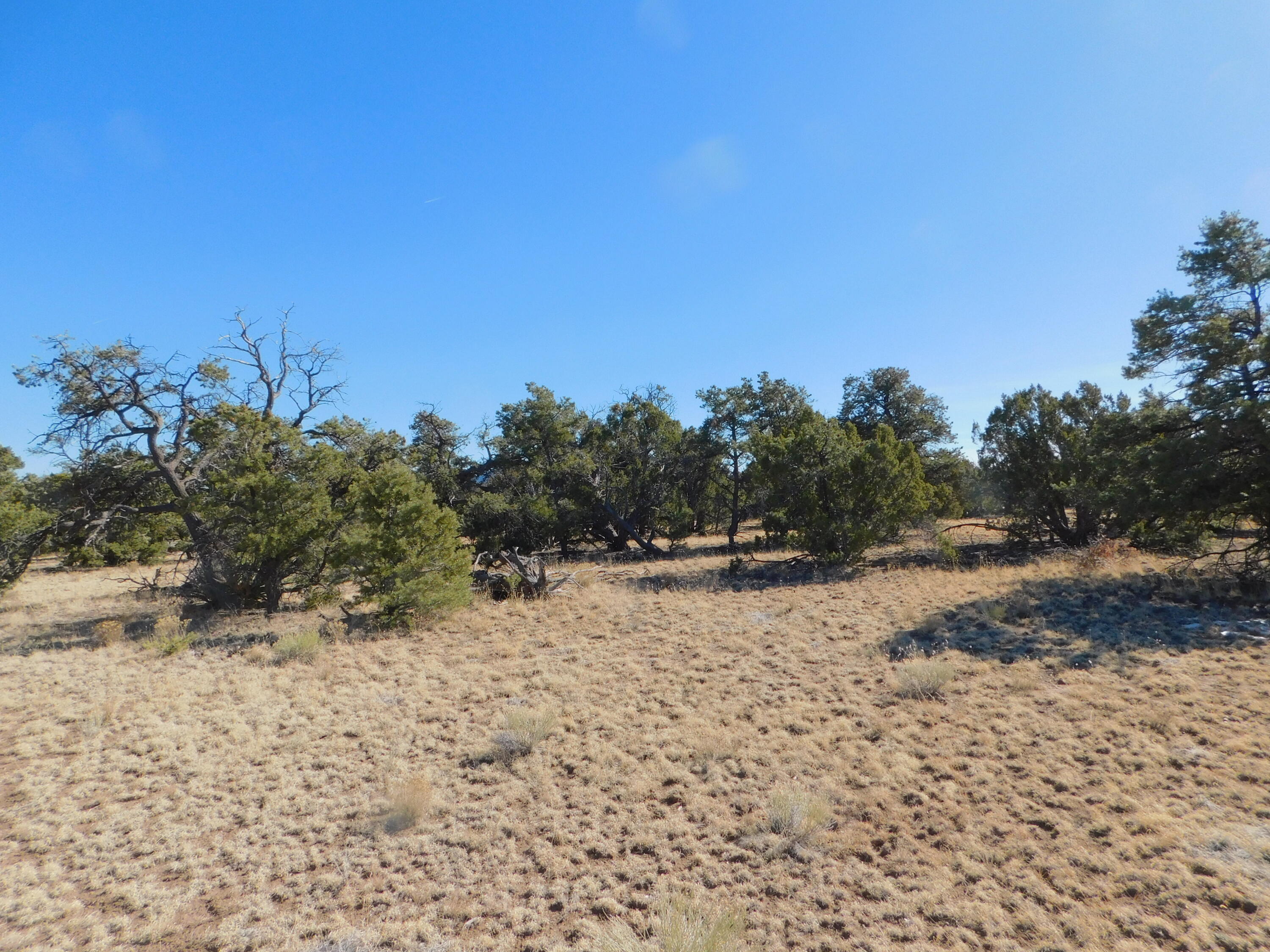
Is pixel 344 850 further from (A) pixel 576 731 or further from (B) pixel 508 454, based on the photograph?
(B) pixel 508 454

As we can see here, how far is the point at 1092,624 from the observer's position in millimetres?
10602

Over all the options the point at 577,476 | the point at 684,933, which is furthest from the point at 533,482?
the point at 684,933

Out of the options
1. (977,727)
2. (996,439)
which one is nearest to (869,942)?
(977,727)

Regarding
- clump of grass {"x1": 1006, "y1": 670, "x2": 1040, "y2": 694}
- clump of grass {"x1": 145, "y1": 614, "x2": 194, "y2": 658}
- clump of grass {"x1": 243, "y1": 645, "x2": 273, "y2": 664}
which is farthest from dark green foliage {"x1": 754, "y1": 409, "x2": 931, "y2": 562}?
clump of grass {"x1": 145, "y1": 614, "x2": 194, "y2": 658}

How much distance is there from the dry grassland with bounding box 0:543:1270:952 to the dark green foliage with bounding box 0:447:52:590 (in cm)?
708

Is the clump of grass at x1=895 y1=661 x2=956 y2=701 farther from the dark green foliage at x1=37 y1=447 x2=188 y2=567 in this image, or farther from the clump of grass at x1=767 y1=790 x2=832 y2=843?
the dark green foliage at x1=37 y1=447 x2=188 y2=567

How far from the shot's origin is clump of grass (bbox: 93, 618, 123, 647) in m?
14.0

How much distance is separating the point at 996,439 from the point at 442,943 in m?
22.6

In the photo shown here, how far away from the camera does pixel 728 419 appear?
2664cm

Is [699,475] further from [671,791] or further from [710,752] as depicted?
[671,791]

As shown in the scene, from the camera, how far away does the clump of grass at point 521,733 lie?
779 centimetres

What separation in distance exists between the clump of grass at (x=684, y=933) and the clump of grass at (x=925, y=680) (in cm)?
544

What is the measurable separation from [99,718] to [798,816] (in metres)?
11.8

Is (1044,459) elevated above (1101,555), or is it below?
above
